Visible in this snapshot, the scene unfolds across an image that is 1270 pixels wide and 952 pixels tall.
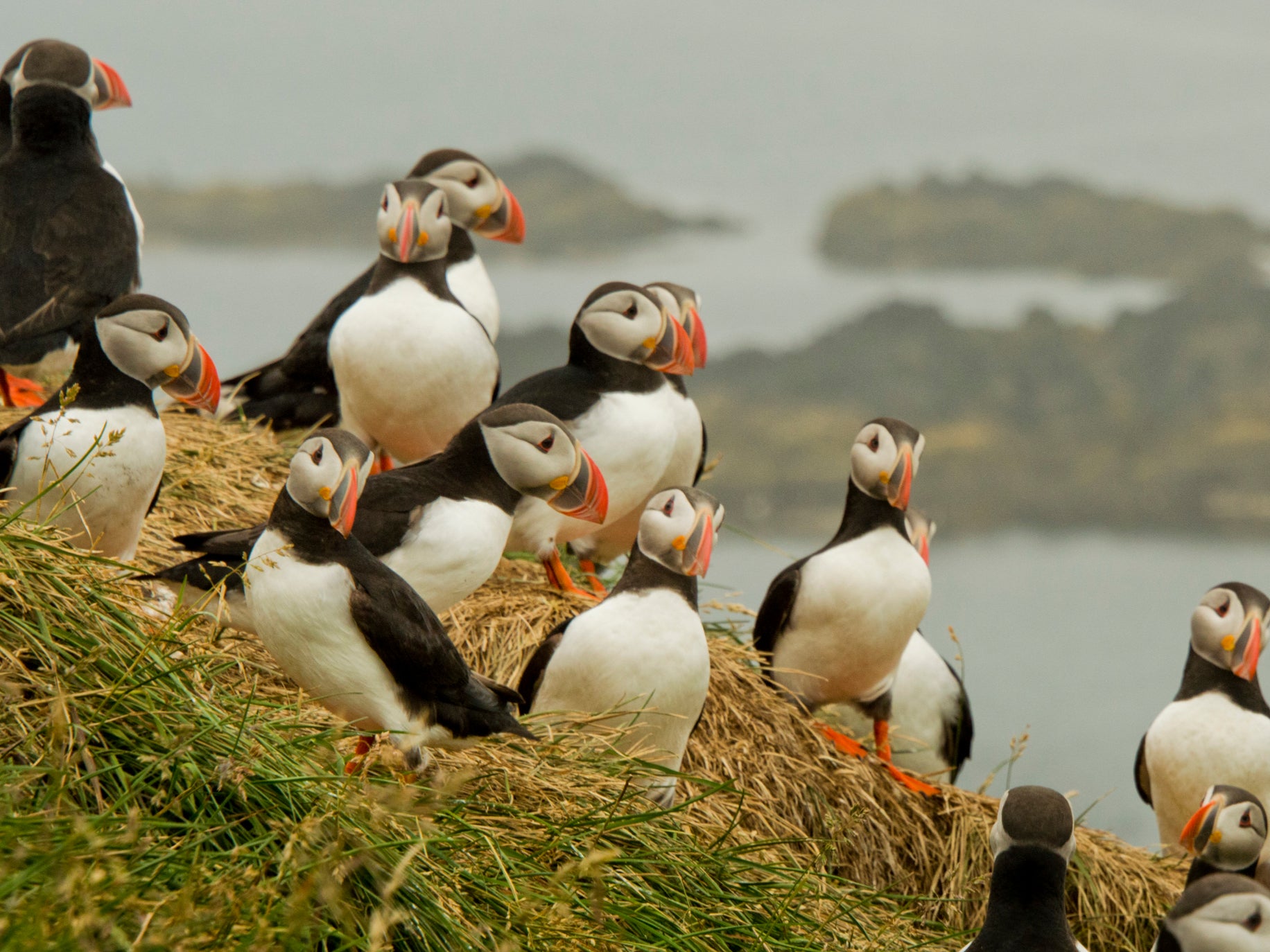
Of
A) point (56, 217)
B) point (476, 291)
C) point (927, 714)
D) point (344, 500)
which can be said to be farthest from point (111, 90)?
point (927, 714)

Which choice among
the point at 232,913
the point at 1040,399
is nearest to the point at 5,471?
the point at 232,913

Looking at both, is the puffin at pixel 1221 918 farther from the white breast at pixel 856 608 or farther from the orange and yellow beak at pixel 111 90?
the orange and yellow beak at pixel 111 90

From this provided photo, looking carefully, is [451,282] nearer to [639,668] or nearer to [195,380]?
[195,380]

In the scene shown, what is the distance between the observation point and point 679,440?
14.3 ft

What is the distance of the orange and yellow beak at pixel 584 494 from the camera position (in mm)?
3332

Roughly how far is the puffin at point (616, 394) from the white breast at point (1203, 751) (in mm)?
1764

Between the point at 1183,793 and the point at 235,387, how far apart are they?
3.41 meters

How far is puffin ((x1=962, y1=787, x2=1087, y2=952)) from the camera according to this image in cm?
264

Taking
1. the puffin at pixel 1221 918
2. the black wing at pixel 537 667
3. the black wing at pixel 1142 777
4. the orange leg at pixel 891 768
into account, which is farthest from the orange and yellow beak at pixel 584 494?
the black wing at pixel 1142 777

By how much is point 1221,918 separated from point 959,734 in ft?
6.86

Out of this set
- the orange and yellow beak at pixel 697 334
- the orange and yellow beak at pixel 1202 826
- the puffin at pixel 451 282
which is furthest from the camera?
the puffin at pixel 451 282

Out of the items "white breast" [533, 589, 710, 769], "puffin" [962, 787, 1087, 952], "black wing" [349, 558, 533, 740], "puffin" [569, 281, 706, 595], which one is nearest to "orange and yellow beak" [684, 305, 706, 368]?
"puffin" [569, 281, 706, 595]

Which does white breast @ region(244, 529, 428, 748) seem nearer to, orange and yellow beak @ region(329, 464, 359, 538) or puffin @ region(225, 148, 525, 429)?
orange and yellow beak @ region(329, 464, 359, 538)

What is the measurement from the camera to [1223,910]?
306 centimetres
